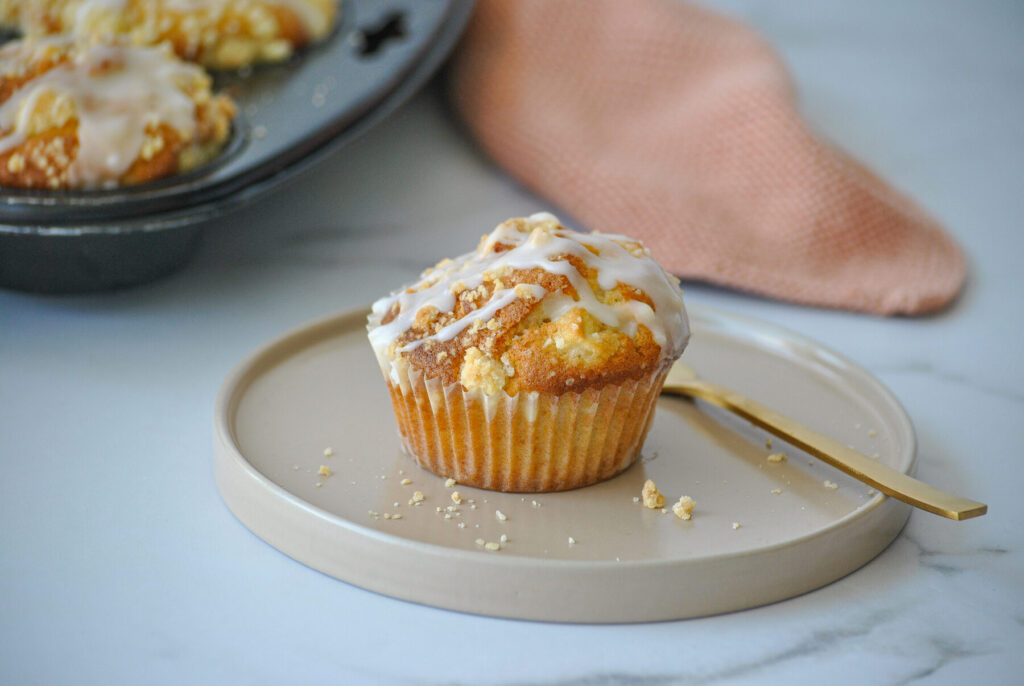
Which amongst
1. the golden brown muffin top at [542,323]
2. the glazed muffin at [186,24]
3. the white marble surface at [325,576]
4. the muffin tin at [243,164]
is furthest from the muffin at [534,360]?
the glazed muffin at [186,24]

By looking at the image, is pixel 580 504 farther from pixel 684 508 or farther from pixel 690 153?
pixel 690 153

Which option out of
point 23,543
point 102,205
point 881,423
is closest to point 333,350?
point 102,205

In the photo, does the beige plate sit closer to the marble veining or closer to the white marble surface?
the white marble surface

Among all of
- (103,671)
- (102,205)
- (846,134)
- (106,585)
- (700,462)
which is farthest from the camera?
(846,134)

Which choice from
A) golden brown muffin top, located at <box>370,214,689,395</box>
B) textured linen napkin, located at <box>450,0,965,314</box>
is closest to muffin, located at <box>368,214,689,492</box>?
golden brown muffin top, located at <box>370,214,689,395</box>

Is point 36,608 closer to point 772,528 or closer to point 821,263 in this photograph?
point 772,528

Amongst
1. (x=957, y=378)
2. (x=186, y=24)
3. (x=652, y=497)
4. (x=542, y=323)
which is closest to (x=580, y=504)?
(x=652, y=497)
